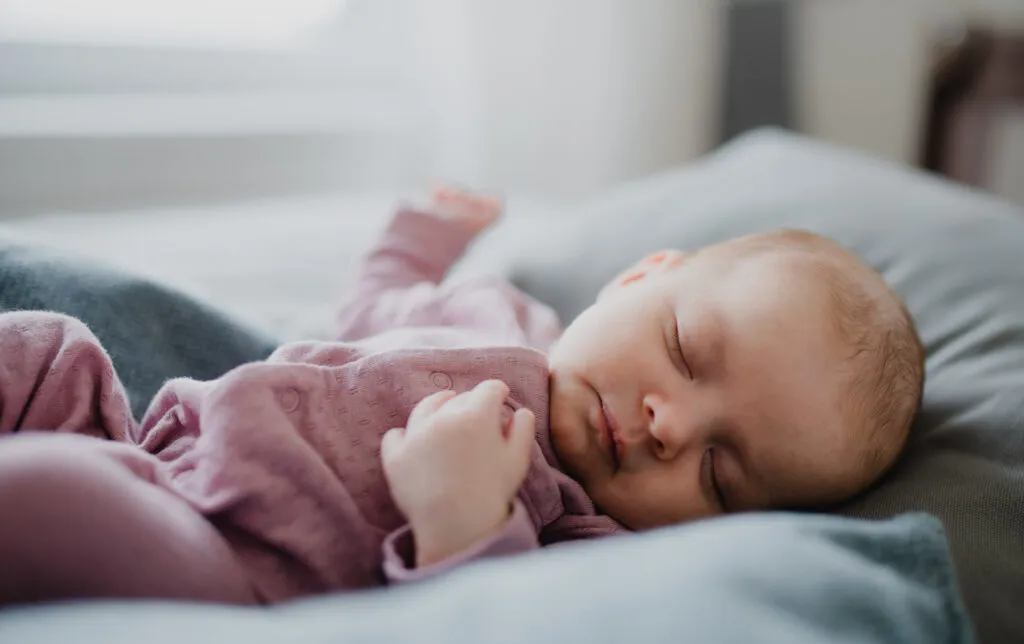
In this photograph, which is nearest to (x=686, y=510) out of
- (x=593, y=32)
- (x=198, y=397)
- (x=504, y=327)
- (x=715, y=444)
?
(x=715, y=444)

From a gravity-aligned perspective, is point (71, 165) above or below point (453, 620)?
below

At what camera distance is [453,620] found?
1.32 feet

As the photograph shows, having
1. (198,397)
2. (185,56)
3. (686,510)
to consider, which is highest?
(185,56)

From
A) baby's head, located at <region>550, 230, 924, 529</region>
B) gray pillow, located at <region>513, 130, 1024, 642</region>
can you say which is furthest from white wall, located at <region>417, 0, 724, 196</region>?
baby's head, located at <region>550, 230, 924, 529</region>

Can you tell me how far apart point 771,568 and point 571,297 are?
691 mm

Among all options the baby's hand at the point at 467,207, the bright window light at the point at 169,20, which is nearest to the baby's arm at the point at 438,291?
the baby's hand at the point at 467,207

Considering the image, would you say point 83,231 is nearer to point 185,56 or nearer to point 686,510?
point 185,56

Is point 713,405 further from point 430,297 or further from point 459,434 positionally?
point 430,297

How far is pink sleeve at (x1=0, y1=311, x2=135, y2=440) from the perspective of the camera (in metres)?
0.68

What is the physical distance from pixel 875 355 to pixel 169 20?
2.06 metres

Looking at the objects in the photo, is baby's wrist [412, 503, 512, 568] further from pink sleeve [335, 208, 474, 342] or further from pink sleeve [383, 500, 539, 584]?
pink sleeve [335, 208, 474, 342]

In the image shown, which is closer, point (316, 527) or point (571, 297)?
point (316, 527)

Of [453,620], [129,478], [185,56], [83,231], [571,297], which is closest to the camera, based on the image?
[453,620]

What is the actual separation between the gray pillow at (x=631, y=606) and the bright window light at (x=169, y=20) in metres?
2.02
